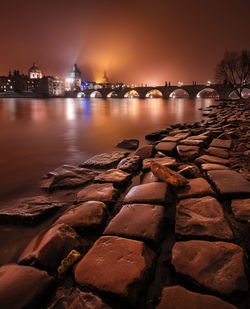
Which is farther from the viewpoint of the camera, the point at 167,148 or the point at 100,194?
the point at 167,148

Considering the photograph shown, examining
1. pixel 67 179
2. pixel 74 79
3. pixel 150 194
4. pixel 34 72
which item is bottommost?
pixel 67 179

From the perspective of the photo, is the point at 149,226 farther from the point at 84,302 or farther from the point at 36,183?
the point at 36,183

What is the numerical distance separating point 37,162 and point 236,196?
11.9ft

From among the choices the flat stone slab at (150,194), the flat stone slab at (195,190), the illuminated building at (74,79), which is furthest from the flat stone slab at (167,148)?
the illuminated building at (74,79)

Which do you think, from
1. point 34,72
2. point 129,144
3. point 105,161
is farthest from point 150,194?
point 34,72

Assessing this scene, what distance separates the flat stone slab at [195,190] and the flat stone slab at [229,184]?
0.33 ft

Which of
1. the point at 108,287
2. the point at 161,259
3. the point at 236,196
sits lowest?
the point at 161,259

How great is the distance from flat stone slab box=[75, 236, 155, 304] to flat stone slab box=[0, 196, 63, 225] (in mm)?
950

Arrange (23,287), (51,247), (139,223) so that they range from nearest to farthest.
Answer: (23,287) → (51,247) → (139,223)

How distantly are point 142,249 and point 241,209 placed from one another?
100 centimetres

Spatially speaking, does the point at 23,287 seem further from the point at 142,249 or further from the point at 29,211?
the point at 29,211

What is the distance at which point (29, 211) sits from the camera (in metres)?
1.96

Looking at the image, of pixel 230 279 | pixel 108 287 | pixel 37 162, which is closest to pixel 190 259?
pixel 230 279

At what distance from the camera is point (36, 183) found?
295cm
